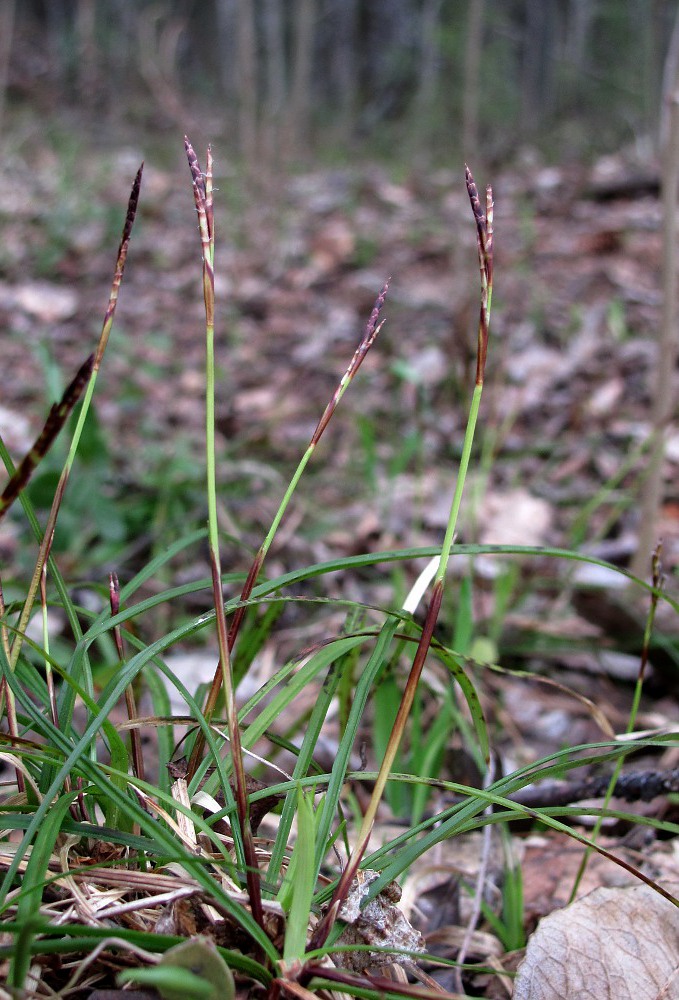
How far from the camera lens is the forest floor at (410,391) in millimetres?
1774

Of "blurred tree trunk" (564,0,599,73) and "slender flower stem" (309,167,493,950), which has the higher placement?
"blurred tree trunk" (564,0,599,73)

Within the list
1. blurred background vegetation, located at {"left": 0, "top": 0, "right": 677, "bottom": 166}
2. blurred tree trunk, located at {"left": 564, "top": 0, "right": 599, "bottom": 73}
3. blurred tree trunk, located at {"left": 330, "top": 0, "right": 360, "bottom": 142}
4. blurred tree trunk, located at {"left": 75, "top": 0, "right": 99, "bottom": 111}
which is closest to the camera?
blurred tree trunk, located at {"left": 75, "top": 0, "right": 99, "bottom": 111}

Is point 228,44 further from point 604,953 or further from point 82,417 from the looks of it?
point 604,953

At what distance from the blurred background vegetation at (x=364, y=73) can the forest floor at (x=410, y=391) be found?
1334 mm

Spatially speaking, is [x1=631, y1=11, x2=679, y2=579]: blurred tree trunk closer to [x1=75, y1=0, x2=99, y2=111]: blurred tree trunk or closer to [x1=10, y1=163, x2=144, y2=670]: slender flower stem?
[x1=10, y1=163, x2=144, y2=670]: slender flower stem

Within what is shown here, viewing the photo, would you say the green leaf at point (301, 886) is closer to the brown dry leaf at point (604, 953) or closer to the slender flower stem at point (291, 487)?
the slender flower stem at point (291, 487)

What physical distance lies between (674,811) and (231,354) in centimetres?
345

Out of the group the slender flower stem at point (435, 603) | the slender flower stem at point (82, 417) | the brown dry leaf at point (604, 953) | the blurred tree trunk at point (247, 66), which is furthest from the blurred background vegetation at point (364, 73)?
the brown dry leaf at point (604, 953)

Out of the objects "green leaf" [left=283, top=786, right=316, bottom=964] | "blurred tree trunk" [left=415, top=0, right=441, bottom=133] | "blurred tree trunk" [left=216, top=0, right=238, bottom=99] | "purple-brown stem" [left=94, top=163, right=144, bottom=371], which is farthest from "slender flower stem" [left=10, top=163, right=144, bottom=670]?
"blurred tree trunk" [left=216, top=0, right=238, bottom=99]

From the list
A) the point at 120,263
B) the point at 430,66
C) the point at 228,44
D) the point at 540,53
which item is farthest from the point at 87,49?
the point at 540,53

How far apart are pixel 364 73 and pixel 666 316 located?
65.9ft

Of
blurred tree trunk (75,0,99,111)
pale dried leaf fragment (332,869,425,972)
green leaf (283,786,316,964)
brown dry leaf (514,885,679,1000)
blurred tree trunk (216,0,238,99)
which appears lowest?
brown dry leaf (514,885,679,1000)

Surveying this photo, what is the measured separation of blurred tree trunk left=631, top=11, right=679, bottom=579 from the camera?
5.06 ft

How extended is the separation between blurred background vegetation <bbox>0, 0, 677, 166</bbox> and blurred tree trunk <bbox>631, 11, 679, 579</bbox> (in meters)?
5.23
